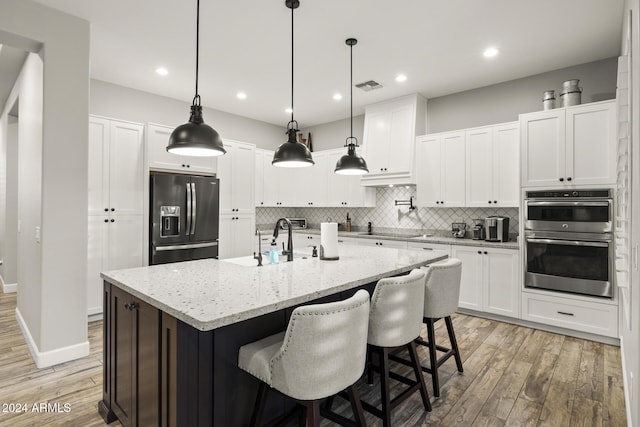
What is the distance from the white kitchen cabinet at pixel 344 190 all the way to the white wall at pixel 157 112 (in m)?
1.42

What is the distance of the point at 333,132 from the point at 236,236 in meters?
2.68

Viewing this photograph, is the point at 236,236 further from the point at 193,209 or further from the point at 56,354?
the point at 56,354

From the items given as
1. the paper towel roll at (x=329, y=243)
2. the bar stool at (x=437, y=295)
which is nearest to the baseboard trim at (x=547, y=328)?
the bar stool at (x=437, y=295)

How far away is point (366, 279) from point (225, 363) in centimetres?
92

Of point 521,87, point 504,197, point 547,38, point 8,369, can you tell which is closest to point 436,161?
point 504,197

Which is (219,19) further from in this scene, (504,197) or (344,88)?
(504,197)

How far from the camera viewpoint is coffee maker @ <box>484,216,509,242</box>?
4078mm

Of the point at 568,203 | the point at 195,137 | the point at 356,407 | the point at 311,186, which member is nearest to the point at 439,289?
the point at 356,407

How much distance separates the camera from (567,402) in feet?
7.68

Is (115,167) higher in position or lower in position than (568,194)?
higher

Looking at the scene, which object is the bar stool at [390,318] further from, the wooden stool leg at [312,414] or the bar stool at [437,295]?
the wooden stool leg at [312,414]

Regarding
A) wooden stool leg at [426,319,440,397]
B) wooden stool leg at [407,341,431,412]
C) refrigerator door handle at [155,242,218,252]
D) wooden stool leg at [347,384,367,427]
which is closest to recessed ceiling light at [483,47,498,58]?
wooden stool leg at [426,319,440,397]

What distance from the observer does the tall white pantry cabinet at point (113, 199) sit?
380 cm

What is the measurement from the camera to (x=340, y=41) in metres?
3.31
